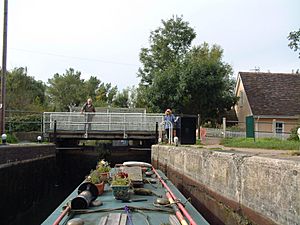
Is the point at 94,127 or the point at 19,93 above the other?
the point at 19,93

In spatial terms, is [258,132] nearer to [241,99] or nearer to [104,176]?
[241,99]

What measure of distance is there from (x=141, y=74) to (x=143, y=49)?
2340 mm

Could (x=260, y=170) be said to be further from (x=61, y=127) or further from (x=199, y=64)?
(x=199, y=64)

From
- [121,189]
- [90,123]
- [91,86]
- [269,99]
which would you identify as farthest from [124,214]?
[91,86]

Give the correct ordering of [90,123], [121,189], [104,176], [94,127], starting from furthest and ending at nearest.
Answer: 1. [94,127]
2. [90,123]
3. [104,176]
4. [121,189]

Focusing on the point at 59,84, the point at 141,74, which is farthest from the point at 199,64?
the point at 59,84

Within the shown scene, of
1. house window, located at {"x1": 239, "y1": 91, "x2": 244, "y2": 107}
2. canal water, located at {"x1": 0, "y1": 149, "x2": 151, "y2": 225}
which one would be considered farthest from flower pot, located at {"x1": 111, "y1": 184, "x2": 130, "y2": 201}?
house window, located at {"x1": 239, "y1": 91, "x2": 244, "y2": 107}

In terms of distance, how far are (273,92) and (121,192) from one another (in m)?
27.9

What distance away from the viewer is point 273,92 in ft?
104

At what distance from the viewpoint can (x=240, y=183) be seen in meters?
5.97

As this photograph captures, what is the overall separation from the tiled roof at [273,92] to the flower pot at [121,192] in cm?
2515

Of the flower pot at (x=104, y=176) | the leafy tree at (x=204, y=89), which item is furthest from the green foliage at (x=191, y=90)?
the flower pot at (x=104, y=176)

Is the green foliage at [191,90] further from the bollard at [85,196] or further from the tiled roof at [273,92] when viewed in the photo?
the bollard at [85,196]

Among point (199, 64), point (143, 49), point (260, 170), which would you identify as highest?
point (143, 49)
